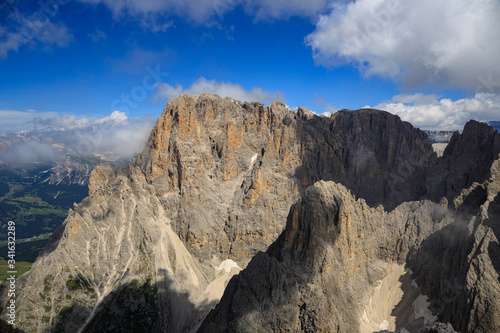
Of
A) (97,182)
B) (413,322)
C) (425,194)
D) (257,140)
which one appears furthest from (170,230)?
(425,194)

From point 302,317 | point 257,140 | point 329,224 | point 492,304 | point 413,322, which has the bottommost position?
point 413,322

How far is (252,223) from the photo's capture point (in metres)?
120

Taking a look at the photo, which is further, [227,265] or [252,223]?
[252,223]

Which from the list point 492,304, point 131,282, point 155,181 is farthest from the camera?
point 155,181

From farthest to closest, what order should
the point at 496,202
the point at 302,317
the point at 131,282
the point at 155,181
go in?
the point at 155,181
the point at 131,282
the point at 496,202
the point at 302,317

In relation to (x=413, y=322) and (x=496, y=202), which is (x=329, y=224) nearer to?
(x=413, y=322)

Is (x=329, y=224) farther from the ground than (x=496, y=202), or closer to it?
closer to it

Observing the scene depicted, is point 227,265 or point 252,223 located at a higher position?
point 252,223

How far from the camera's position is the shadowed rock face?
6425 centimetres

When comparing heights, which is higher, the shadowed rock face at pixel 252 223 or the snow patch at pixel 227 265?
the shadowed rock face at pixel 252 223

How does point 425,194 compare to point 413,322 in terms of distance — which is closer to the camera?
point 413,322

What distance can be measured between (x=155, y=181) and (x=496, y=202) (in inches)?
4409

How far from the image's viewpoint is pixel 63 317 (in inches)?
3029

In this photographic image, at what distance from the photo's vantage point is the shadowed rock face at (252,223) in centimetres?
6425
